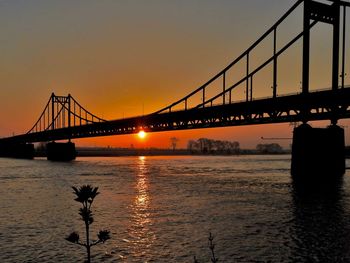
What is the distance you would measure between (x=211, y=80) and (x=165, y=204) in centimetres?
4811

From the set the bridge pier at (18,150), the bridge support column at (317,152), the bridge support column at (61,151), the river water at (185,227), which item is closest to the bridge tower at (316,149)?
the bridge support column at (317,152)

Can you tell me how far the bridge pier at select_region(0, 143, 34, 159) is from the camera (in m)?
148

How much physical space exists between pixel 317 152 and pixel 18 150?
130m

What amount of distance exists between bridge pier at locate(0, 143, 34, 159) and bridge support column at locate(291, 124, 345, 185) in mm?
115524

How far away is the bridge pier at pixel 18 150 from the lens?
14762cm

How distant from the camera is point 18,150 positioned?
15425 centimetres

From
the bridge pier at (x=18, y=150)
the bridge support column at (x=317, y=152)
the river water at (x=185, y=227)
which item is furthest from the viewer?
the bridge pier at (x=18, y=150)

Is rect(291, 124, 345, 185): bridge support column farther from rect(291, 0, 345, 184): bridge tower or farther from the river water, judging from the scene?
the river water

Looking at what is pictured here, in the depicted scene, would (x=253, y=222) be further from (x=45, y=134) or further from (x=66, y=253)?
(x=45, y=134)

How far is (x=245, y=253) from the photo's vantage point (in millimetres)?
13781

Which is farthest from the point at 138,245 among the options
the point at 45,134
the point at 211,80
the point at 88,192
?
the point at 45,134

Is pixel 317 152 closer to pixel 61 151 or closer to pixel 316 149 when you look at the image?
pixel 316 149

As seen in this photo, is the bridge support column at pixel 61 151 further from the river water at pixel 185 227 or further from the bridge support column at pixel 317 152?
the river water at pixel 185 227

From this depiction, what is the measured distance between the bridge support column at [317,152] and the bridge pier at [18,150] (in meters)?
116
